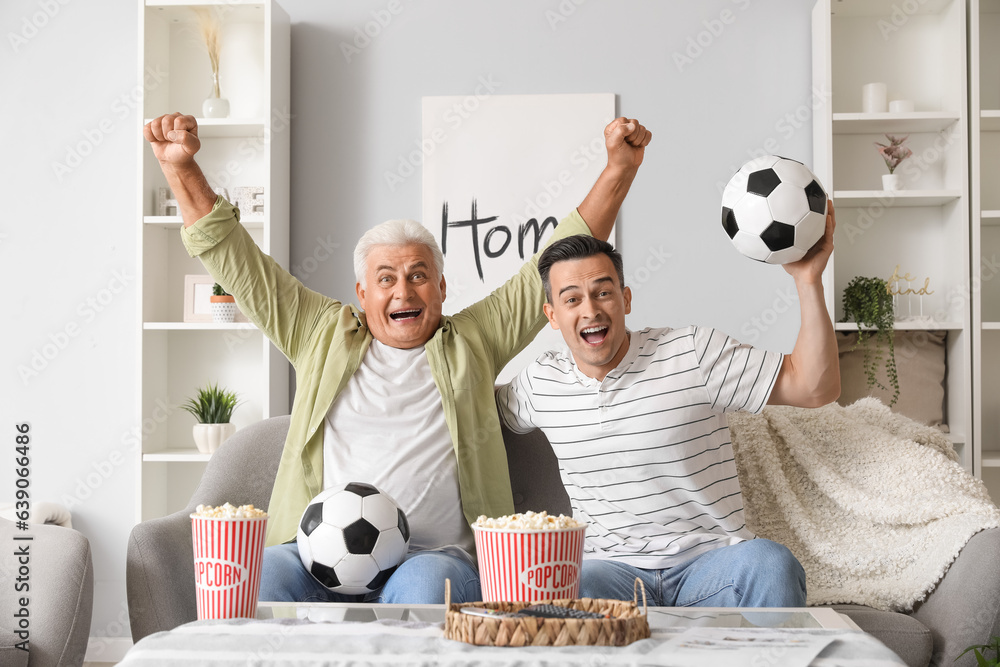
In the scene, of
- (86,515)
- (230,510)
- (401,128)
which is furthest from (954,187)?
(86,515)

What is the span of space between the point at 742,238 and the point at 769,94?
173cm

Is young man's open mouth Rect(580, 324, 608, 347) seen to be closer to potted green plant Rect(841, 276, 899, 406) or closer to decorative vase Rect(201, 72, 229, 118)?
potted green plant Rect(841, 276, 899, 406)

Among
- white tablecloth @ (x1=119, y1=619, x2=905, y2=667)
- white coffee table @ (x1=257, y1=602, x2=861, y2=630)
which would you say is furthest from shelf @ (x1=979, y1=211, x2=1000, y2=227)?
white tablecloth @ (x1=119, y1=619, x2=905, y2=667)

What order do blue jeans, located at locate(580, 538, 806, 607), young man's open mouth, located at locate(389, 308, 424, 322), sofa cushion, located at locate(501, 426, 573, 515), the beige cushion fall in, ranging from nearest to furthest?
1. blue jeans, located at locate(580, 538, 806, 607)
2. young man's open mouth, located at locate(389, 308, 424, 322)
3. sofa cushion, located at locate(501, 426, 573, 515)
4. the beige cushion

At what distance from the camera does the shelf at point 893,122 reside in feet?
9.06

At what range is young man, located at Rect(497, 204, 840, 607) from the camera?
1625 millimetres

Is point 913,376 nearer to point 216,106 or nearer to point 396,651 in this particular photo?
point 396,651

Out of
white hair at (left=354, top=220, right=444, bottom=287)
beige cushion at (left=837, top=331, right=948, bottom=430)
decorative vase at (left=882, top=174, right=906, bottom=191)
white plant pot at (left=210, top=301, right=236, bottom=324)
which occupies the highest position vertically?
decorative vase at (left=882, top=174, right=906, bottom=191)

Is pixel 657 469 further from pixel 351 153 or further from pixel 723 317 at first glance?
pixel 351 153

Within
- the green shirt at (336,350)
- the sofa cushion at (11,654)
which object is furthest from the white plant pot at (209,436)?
the sofa cushion at (11,654)

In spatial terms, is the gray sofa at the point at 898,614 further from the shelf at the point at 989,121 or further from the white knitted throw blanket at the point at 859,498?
the shelf at the point at 989,121

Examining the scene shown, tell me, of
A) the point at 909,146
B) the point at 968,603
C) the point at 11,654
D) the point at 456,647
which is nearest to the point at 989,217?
the point at 909,146

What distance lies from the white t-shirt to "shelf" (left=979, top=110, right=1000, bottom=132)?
2132 mm

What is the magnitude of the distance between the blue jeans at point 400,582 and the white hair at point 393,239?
2.37 feet
